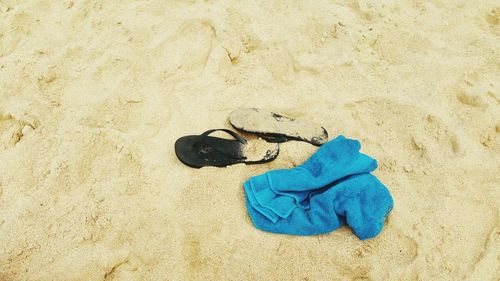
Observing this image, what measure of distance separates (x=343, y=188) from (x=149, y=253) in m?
0.82

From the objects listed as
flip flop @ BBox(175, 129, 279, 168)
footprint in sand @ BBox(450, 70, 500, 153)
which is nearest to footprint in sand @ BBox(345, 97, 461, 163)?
footprint in sand @ BBox(450, 70, 500, 153)

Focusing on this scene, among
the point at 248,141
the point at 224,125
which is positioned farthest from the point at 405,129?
the point at 224,125

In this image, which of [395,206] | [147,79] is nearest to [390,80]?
[395,206]

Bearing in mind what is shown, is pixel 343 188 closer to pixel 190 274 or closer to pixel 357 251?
pixel 357 251

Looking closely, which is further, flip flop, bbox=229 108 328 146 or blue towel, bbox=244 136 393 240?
flip flop, bbox=229 108 328 146

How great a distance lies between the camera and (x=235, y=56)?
2100 mm

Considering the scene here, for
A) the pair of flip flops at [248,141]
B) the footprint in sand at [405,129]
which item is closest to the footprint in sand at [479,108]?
the footprint in sand at [405,129]

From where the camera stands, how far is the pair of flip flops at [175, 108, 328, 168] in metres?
1.67

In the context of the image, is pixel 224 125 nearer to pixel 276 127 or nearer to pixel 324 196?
pixel 276 127

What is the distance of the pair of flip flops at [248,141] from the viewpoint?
65.9 inches

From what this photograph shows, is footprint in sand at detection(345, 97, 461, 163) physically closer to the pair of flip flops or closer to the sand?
the sand

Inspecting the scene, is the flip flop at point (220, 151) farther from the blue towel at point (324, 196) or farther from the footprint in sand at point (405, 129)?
the footprint in sand at point (405, 129)

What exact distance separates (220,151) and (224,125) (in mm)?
192

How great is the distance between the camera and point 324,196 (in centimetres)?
150
